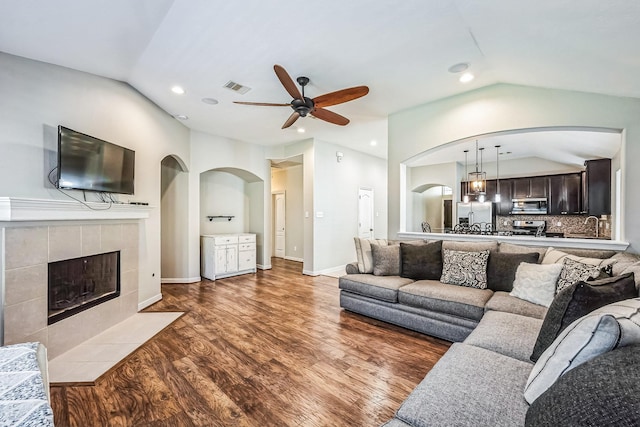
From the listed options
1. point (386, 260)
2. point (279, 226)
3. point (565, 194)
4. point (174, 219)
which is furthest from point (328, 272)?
point (565, 194)

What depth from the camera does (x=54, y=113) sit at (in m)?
2.80

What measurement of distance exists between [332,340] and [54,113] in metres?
3.68

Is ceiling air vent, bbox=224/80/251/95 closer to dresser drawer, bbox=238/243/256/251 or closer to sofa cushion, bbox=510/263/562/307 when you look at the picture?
dresser drawer, bbox=238/243/256/251

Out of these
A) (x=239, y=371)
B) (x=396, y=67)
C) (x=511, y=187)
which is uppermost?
(x=396, y=67)

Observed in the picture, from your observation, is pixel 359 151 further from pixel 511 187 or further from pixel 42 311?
pixel 42 311

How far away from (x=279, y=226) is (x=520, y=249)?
252 inches

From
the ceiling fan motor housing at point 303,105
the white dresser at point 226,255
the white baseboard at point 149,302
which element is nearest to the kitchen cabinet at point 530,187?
the ceiling fan motor housing at point 303,105

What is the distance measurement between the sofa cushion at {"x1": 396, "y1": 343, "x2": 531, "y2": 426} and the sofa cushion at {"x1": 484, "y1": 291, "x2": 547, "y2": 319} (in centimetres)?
105

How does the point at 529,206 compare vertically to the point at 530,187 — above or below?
below

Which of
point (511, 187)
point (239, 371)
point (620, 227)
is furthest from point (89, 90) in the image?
point (511, 187)

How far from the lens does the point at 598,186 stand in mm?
5484

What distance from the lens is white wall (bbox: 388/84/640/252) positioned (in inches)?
109

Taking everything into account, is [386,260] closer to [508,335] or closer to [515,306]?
[515,306]

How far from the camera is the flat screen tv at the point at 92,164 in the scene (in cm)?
270
